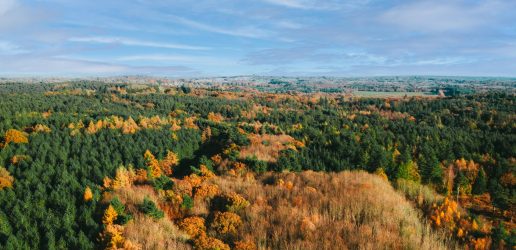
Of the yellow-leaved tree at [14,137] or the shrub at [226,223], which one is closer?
the shrub at [226,223]

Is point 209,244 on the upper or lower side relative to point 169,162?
upper

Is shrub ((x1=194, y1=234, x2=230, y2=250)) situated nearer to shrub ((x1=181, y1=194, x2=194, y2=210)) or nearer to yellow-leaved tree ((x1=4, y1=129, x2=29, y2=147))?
shrub ((x1=181, y1=194, x2=194, y2=210))

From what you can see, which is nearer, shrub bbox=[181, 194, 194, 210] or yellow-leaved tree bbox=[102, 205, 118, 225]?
yellow-leaved tree bbox=[102, 205, 118, 225]

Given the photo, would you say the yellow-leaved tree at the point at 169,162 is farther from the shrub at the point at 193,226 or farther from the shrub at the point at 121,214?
the shrub at the point at 193,226

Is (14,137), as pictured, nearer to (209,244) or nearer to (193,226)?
(193,226)

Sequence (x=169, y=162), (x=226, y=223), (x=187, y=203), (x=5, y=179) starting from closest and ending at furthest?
(x=226, y=223) → (x=187, y=203) → (x=5, y=179) → (x=169, y=162)

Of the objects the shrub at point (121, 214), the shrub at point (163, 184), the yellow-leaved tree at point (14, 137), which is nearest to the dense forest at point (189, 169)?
the shrub at point (121, 214)

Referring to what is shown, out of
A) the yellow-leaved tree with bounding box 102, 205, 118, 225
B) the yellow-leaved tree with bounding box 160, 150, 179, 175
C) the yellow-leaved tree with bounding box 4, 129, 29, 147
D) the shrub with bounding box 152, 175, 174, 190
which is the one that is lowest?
the yellow-leaved tree with bounding box 160, 150, 179, 175

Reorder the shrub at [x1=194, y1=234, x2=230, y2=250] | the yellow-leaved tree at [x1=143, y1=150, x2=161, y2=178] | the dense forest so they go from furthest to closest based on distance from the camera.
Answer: the yellow-leaved tree at [x1=143, y1=150, x2=161, y2=178]
the dense forest
the shrub at [x1=194, y1=234, x2=230, y2=250]

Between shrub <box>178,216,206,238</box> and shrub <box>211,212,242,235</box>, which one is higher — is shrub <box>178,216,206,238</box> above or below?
below

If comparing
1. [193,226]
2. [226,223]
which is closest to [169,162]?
[193,226]

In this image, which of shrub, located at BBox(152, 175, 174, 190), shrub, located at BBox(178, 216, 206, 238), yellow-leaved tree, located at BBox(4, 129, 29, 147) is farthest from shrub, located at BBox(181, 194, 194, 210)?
yellow-leaved tree, located at BBox(4, 129, 29, 147)

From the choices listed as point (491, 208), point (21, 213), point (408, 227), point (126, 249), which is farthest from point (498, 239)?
point (491, 208)
